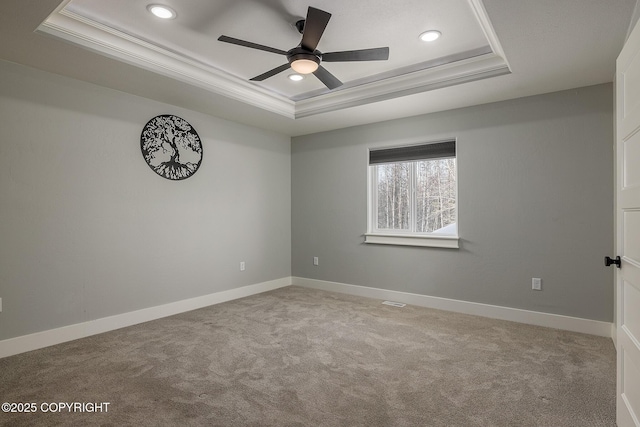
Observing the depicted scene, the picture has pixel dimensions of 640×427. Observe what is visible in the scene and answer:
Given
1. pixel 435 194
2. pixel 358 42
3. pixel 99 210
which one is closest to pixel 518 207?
pixel 435 194

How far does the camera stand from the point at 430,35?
9.22 feet

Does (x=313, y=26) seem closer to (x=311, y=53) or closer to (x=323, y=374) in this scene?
(x=311, y=53)

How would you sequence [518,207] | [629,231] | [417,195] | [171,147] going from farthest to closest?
1. [417,195]
2. [171,147]
3. [518,207]
4. [629,231]

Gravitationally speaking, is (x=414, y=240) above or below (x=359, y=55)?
below

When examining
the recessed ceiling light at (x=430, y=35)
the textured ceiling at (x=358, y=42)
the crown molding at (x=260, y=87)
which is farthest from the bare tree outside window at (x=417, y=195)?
the recessed ceiling light at (x=430, y=35)

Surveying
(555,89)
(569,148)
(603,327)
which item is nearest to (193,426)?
(603,327)

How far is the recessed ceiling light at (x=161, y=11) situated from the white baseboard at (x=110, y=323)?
9.13ft

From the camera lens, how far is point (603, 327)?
322cm

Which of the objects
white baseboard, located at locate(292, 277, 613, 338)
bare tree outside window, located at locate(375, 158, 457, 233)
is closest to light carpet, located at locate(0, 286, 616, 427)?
white baseboard, located at locate(292, 277, 613, 338)

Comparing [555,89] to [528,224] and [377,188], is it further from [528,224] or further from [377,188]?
[377,188]

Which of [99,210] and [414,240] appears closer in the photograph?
[99,210]

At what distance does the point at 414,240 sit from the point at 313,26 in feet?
9.46

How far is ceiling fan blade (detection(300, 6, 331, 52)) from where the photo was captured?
2.10 meters

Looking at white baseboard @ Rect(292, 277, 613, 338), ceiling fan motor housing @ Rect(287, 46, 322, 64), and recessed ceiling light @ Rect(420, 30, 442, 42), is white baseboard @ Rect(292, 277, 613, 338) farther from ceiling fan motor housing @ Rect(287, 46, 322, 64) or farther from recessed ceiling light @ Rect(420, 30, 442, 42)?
ceiling fan motor housing @ Rect(287, 46, 322, 64)
